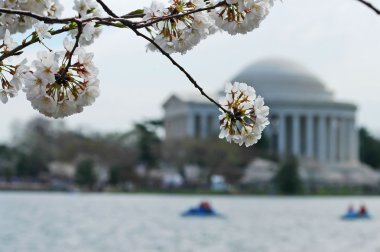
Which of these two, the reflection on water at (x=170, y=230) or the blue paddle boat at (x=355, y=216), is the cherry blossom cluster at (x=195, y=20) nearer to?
the reflection on water at (x=170, y=230)

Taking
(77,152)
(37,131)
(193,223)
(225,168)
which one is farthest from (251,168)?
(193,223)

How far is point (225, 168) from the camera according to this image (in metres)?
99.2

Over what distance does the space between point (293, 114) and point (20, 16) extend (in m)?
Answer: 126

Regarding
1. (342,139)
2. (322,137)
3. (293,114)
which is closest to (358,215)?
(293,114)

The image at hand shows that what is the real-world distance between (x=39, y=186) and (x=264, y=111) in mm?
94756

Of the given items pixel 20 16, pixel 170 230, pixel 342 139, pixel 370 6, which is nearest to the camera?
pixel 370 6

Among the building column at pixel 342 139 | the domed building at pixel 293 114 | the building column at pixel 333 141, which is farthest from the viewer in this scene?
the building column at pixel 342 139

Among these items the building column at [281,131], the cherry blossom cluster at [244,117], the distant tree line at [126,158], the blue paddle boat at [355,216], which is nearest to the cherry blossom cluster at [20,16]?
the cherry blossom cluster at [244,117]

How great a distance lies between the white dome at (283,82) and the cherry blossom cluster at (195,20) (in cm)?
12290

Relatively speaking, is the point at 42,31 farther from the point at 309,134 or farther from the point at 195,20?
the point at 309,134

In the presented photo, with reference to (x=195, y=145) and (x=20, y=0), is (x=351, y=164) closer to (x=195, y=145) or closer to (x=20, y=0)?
(x=195, y=145)

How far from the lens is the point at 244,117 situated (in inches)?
183

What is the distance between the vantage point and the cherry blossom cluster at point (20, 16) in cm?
463

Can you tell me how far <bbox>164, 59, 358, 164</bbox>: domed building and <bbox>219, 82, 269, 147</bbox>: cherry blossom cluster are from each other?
398 feet
